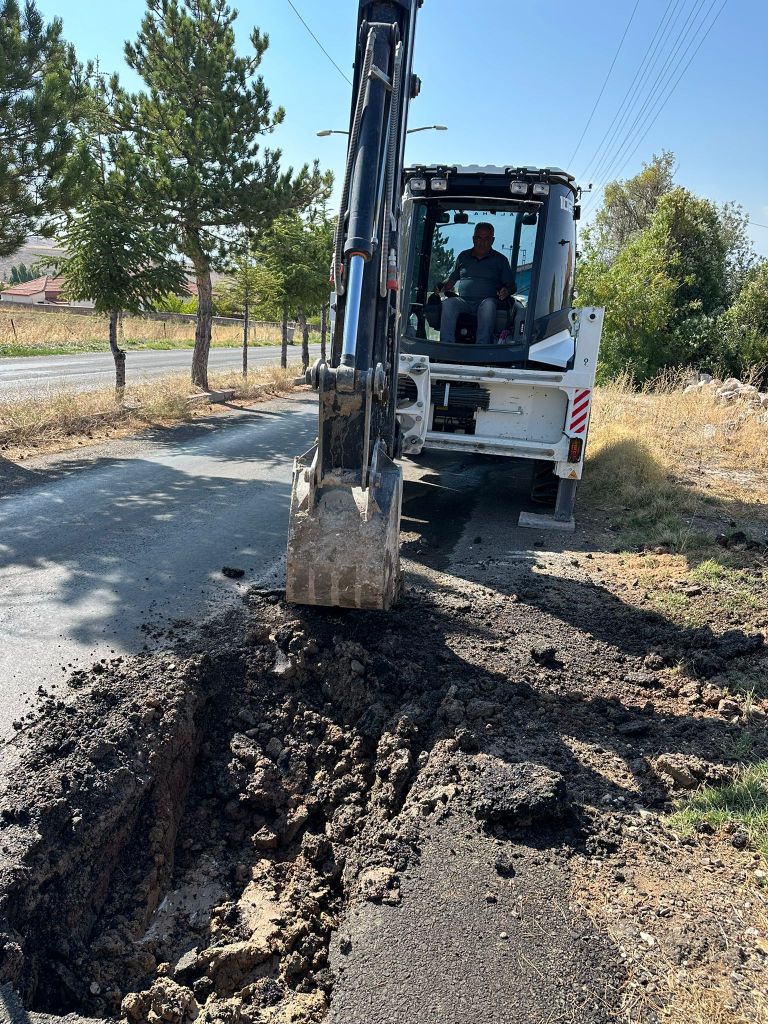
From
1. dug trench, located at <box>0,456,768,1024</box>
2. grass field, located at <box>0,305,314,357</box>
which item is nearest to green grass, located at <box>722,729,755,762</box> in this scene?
dug trench, located at <box>0,456,768,1024</box>

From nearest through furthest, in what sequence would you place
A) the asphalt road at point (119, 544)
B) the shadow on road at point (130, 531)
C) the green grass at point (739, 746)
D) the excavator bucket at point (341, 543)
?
the green grass at point (739, 746)
the excavator bucket at point (341, 543)
the asphalt road at point (119, 544)
the shadow on road at point (130, 531)

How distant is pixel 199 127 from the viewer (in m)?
14.6

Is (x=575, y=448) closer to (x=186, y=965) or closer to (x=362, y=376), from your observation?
(x=362, y=376)

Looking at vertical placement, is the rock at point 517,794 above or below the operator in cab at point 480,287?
below

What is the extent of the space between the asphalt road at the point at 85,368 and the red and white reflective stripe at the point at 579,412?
451 inches

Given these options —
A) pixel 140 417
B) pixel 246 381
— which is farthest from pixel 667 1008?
pixel 246 381

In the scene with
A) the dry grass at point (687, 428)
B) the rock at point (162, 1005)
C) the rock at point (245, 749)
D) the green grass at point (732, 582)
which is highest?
the dry grass at point (687, 428)

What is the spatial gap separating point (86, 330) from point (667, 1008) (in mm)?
44126

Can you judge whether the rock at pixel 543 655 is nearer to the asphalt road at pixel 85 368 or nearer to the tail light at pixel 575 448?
the tail light at pixel 575 448

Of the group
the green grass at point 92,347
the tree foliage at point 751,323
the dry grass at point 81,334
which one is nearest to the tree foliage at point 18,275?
the dry grass at point 81,334

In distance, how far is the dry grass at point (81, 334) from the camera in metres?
34.4

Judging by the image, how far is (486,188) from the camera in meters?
8.27

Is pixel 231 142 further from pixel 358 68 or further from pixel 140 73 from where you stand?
pixel 358 68

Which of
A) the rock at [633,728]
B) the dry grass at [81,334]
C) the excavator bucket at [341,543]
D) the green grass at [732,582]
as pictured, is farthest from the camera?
the dry grass at [81,334]
